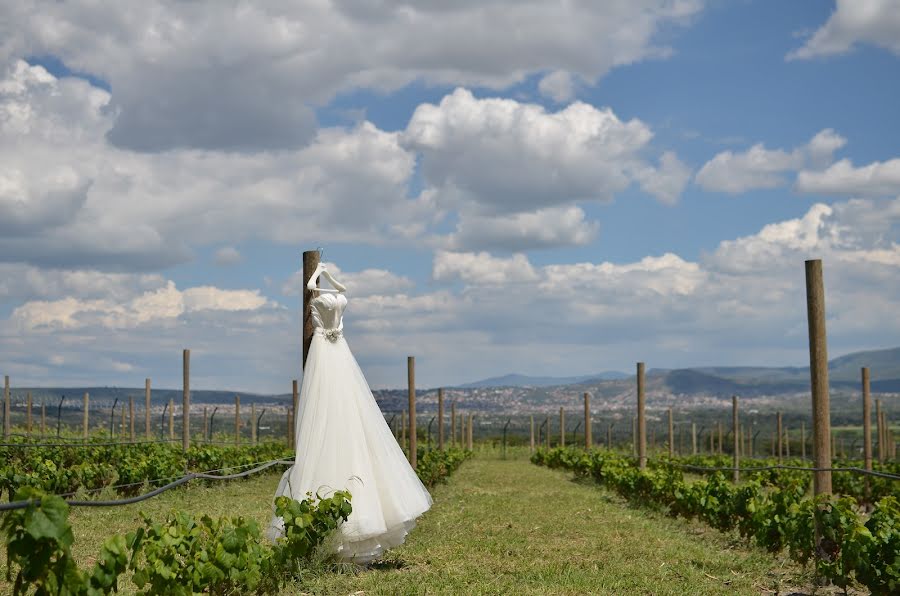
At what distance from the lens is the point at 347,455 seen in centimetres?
→ 696

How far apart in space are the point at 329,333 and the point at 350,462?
114cm

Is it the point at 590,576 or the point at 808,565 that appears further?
the point at 808,565

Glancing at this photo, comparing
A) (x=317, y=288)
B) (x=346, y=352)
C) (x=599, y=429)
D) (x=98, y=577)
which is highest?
(x=317, y=288)

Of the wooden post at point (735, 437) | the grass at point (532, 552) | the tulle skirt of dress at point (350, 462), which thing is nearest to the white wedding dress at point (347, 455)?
the tulle skirt of dress at point (350, 462)

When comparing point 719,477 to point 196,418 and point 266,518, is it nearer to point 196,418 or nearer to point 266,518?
point 266,518

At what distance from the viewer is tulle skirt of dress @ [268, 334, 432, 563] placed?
680 centimetres

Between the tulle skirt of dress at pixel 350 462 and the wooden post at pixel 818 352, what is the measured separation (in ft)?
11.6

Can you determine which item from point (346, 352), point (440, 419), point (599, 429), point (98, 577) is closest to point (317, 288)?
point (346, 352)

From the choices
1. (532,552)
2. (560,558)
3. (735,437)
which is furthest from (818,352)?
(735,437)

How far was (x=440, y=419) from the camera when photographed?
834 inches

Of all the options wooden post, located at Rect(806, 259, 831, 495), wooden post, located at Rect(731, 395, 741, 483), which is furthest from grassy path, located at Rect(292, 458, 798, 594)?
wooden post, located at Rect(731, 395, 741, 483)

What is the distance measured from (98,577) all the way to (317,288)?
13.3 ft

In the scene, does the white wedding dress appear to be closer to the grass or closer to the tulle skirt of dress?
the tulle skirt of dress

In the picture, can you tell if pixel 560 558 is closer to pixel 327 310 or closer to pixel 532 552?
pixel 532 552
